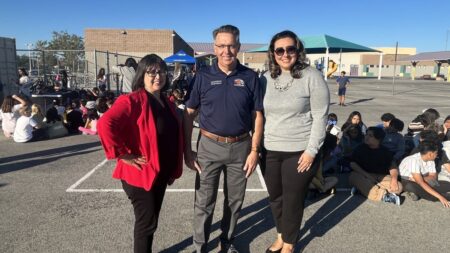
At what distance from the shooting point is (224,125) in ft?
9.26

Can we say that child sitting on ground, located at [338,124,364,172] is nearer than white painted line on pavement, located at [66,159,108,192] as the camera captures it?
No

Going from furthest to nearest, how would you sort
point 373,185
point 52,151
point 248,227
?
point 52,151 → point 373,185 → point 248,227

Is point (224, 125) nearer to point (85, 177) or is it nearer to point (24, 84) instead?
point (85, 177)

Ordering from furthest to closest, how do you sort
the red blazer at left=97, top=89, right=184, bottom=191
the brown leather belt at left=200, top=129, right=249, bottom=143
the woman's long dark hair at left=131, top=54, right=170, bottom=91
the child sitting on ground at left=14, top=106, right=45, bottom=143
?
the child sitting on ground at left=14, top=106, right=45, bottom=143 < the brown leather belt at left=200, top=129, right=249, bottom=143 < the woman's long dark hair at left=131, top=54, right=170, bottom=91 < the red blazer at left=97, top=89, right=184, bottom=191

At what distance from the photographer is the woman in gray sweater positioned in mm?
2729

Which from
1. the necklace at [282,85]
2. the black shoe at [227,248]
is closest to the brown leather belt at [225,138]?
the necklace at [282,85]

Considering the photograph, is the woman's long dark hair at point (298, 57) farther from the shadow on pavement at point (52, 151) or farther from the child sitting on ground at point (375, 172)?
the shadow on pavement at point (52, 151)

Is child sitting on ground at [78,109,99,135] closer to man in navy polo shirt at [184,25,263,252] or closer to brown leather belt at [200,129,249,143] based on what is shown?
man in navy polo shirt at [184,25,263,252]

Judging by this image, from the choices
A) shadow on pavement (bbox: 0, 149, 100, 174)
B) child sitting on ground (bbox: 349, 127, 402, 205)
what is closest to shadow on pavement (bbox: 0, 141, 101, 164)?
shadow on pavement (bbox: 0, 149, 100, 174)

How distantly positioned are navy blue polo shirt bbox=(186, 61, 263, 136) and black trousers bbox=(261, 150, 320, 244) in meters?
0.41

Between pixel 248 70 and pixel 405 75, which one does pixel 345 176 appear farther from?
pixel 405 75

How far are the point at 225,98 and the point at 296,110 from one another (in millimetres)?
581

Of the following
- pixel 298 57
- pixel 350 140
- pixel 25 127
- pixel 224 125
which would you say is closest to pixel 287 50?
pixel 298 57

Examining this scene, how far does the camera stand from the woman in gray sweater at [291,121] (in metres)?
2.73
